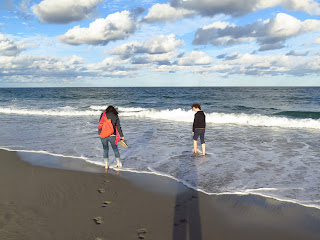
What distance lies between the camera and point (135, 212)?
4578 millimetres

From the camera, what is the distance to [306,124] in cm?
1664

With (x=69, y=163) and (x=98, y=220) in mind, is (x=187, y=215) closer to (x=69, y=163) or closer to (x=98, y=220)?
(x=98, y=220)

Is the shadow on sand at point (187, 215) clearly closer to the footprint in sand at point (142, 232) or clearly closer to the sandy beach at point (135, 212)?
the sandy beach at point (135, 212)

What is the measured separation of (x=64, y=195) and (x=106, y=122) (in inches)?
83.9

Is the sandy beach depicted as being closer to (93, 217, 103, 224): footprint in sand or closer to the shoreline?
(93, 217, 103, 224): footprint in sand

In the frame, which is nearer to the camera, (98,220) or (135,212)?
(98,220)

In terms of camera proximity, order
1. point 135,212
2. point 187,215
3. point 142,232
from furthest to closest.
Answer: point 135,212 → point 187,215 → point 142,232

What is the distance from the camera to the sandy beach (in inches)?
153

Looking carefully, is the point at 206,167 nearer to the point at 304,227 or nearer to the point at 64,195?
the point at 304,227

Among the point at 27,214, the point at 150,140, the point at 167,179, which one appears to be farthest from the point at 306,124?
the point at 27,214

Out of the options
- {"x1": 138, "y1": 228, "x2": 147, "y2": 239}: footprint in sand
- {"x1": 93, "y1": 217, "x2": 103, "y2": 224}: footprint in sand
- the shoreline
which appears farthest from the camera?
the shoreline

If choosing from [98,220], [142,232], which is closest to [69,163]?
[98,220]

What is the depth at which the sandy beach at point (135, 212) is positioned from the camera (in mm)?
3895

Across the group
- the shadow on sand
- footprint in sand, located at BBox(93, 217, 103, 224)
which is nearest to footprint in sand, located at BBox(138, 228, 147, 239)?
the shadow on sand
